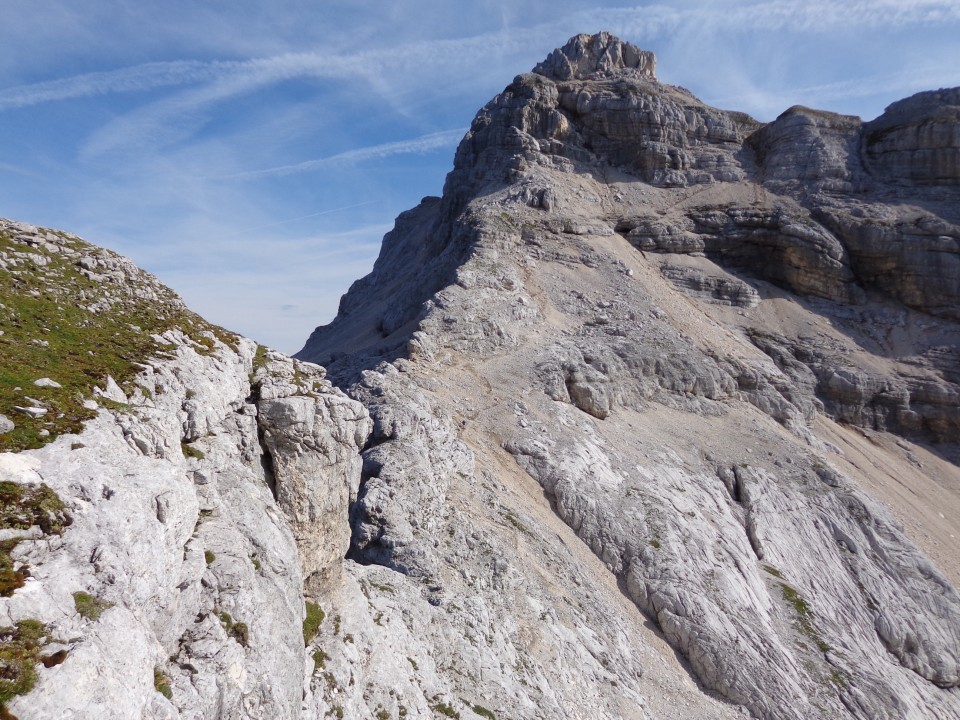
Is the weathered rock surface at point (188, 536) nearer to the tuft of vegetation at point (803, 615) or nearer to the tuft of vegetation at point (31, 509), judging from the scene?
the tuft of vegetation at point (31, 509)

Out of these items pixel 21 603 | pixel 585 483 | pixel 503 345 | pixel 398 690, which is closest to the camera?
pixel 21 603

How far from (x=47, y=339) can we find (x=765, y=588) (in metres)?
36.0

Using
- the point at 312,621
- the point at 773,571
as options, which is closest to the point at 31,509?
the point at 312,621

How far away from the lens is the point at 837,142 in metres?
79.8

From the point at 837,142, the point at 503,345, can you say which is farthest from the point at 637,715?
the point at 837,142

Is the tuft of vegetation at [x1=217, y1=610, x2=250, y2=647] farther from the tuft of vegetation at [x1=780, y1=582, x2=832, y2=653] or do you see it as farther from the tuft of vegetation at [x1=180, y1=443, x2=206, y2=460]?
the tuft of vegetation at [x1=780, y1=582, x2=832, y2=653]

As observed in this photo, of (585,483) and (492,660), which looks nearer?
(492,660)

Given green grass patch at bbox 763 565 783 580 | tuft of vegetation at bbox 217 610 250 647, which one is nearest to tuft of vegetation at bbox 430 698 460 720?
tuft of vegetation at bbox 217 610 250 647

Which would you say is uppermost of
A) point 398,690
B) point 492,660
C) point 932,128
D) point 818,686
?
point 932,128

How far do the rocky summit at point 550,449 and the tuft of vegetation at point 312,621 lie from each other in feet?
0.42

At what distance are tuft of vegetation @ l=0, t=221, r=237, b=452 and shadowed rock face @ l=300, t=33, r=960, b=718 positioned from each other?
12.8 meters

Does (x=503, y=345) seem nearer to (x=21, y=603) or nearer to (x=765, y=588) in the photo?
(x=765, y=588)

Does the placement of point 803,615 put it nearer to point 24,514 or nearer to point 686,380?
point 686,380

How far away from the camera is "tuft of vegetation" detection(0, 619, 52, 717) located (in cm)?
717
